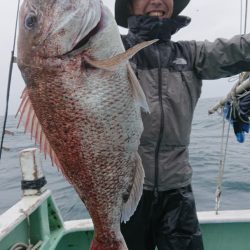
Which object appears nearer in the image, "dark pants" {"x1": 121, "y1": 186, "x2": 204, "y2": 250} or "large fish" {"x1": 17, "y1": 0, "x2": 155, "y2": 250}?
"large fish" {"x1": 17, "y1": 0, "x2": 155, "y2": 250}

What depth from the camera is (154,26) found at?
2535mm

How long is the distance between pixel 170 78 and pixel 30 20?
3.82 ft

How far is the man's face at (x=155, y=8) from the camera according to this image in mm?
2586

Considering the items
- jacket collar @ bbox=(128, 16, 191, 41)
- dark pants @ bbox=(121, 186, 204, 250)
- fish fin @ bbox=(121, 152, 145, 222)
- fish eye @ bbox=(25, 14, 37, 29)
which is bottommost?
dark pants @ bbox=(121, 186, 204, 250)

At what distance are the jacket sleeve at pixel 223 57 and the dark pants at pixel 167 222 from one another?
2.56 feet

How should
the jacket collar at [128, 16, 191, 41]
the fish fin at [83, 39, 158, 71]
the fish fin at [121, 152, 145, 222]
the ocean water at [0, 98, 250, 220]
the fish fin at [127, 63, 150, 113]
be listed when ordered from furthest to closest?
the ocean water at [0, 98, 250, 220], the jacket collar at [128, 16, 191, 41], the fish fin at [121, 152, 145, 222], the fish fin at [127, 63, 150, 113], the fish fin at [83, 39, 158, 71]

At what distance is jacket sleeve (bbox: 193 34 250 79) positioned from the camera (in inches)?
101

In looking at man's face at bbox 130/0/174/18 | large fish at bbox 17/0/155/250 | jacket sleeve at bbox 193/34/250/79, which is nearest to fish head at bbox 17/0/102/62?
large fish at bbox 17/0/155/250

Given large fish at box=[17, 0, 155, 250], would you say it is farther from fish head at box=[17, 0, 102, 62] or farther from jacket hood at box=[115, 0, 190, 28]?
jacket hood at box=[115, 0, 190, 28]

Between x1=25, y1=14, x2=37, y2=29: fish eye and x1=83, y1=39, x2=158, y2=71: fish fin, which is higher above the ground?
x1=25, y1=14, x2=37, y2=29: fish eye

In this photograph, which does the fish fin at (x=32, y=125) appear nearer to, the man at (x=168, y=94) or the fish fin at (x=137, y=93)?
the fish fin at (x=137, y=93)

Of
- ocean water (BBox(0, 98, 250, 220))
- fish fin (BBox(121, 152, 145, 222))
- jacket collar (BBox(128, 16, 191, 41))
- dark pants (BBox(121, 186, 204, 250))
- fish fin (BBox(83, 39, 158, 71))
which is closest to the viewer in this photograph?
fish fin (BBox(83, 39, 158, 71))

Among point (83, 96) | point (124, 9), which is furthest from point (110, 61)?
point (124, 9)

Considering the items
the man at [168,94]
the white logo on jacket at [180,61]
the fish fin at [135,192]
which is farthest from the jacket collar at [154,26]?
the fish fin at [135,192]
